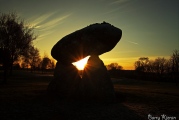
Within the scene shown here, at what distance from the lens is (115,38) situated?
56.3 ft

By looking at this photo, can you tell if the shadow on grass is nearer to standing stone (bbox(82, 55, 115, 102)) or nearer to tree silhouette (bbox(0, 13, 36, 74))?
standing stone (bbox(82, 55, 115, 102))

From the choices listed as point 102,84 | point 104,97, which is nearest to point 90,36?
point 102,84

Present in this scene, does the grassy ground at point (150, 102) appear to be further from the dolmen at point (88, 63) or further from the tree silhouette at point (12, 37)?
the tree silhouette at point (12, 37)

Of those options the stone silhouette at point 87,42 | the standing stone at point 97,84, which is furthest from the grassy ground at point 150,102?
the stone silhouette at point 87,42

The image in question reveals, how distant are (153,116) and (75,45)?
27.6ft

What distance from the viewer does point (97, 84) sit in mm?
16438

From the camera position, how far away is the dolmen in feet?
54.1

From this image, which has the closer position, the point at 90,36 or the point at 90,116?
the point at 90,116

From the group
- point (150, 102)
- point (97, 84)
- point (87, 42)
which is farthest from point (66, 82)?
point (150, 102)

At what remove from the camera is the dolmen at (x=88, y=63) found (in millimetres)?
16491

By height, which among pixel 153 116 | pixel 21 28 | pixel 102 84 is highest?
pixel 21 28

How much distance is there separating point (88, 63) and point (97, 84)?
2.12m

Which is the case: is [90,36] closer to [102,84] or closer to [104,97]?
[102,84]

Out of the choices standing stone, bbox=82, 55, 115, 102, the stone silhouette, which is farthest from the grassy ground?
the stone silhouette
